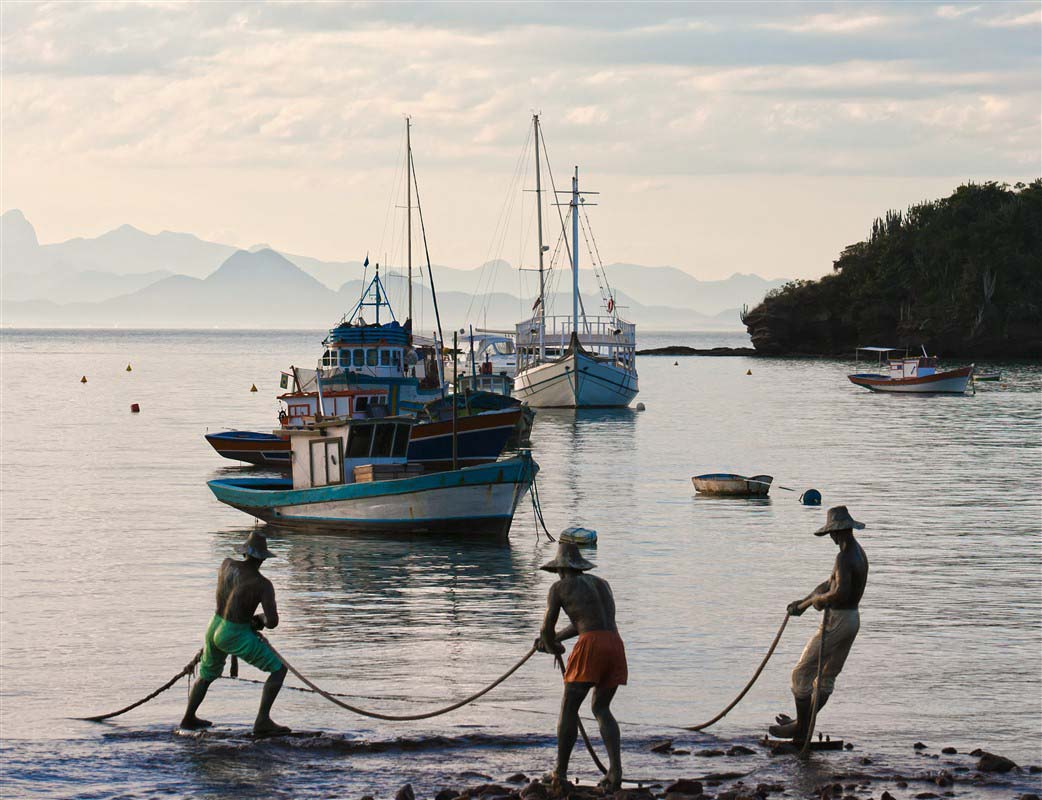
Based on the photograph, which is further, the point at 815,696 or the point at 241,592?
the point at 815,696

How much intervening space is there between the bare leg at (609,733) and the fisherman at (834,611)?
2.23 metres

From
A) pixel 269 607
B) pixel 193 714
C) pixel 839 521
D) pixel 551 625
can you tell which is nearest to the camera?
pixel 551 625

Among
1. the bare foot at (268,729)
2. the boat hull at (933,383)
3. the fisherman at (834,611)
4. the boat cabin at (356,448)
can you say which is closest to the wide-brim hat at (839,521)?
the fisherman at (834,611)

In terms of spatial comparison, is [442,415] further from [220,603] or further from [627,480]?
[220,603]

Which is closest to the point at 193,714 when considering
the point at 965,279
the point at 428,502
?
the point at 428,502

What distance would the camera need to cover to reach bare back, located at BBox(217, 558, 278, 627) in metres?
14.8

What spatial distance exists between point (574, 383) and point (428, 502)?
5502cm

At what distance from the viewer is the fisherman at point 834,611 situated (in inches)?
566

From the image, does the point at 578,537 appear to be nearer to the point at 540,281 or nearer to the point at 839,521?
the point at 839,521

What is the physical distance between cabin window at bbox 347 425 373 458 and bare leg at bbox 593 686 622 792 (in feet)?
67.3

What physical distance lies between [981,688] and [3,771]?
12.0 meters

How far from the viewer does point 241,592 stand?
583 inches

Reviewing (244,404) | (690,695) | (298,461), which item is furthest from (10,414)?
(690,695)

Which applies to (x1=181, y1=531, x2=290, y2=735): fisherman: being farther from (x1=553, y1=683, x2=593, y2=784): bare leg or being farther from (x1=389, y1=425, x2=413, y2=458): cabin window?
(x1=389, y1=425, x2=413, y2=458): cabin window
